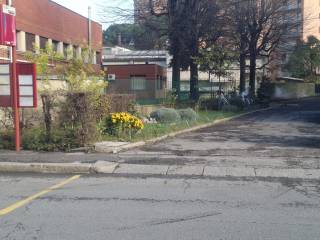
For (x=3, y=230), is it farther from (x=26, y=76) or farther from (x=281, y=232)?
(x=26, y=76)

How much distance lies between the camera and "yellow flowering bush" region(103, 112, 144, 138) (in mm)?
15148

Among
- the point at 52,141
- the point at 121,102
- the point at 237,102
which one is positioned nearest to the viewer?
the point at 52,141

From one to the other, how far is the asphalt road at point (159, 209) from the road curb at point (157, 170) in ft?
1.84

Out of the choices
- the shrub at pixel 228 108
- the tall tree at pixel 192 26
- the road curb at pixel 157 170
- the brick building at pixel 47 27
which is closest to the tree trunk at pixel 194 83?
the tall tree at pixel 192 26

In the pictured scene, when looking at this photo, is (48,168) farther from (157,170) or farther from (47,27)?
(47,27)

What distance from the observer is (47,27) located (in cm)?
3609

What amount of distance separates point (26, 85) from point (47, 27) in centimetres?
2432

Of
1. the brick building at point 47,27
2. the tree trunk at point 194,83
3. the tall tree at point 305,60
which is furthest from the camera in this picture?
the tall tree at point 305,60

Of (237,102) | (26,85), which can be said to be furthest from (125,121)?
(237,102)

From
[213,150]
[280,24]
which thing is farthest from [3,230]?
[280,24]

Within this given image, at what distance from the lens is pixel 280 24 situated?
150 ft

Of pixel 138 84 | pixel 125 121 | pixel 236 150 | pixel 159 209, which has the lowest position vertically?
pixel 159 209

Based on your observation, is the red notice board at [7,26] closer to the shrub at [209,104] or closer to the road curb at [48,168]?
the road curb at [48,168]

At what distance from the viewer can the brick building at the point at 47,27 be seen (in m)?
31.5
